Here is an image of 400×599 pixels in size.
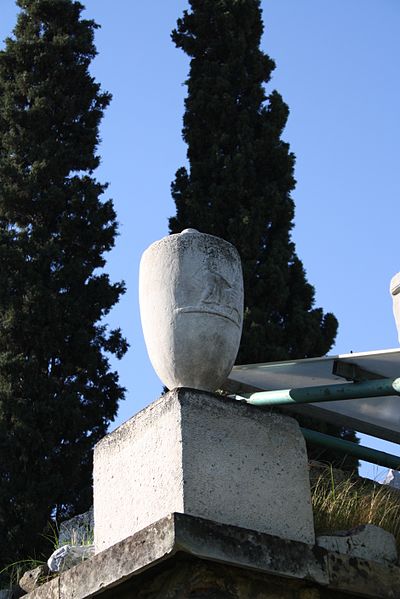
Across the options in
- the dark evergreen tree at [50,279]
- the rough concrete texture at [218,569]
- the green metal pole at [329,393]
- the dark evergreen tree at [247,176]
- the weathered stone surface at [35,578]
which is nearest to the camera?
the rough concrete texture at [218,569]

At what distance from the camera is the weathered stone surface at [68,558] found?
16.3 feet

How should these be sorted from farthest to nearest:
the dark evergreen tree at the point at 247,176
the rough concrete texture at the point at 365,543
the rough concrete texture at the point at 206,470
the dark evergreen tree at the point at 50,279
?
the dark evergreen tree at the point at 247,176 → the dark evergreen tree at the point at 50,279 → the rough concrete texture at the point at 365,543 → the rough concrete texture at the point at 206,470

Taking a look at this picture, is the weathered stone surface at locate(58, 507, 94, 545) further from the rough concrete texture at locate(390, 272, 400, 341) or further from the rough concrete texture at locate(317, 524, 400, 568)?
the rough concrete texture at locate(390, 272, 400, 341)

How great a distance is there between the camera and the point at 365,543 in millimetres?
4668

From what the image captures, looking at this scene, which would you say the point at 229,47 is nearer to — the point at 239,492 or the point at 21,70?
the point at 21,70

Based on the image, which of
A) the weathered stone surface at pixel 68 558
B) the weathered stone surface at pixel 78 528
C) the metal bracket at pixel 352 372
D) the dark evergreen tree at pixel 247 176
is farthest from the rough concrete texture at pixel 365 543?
the dark evergreen tree at pixel 247 176

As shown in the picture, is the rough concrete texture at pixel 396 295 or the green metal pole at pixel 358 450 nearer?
the rough concrete texture at pixel 396 295

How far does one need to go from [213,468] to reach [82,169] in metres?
7.27

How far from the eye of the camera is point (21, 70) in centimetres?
1171

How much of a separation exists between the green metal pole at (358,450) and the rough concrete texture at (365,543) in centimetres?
156

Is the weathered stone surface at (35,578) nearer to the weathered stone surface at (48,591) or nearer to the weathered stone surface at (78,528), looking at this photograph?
the weathered stone surface at (48,591)

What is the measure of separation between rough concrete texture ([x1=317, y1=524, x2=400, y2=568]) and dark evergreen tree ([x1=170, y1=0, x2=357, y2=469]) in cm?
509

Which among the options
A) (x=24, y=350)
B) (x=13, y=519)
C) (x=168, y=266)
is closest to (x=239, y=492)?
(x=168, y=266)

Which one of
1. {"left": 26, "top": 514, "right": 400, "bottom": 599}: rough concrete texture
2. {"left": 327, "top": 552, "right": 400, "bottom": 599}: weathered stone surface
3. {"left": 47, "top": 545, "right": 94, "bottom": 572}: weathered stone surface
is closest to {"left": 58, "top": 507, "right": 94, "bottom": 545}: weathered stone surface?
{"left": 47, "top": 545, "right": 94, "bottom": 572}: weathered stone surface
